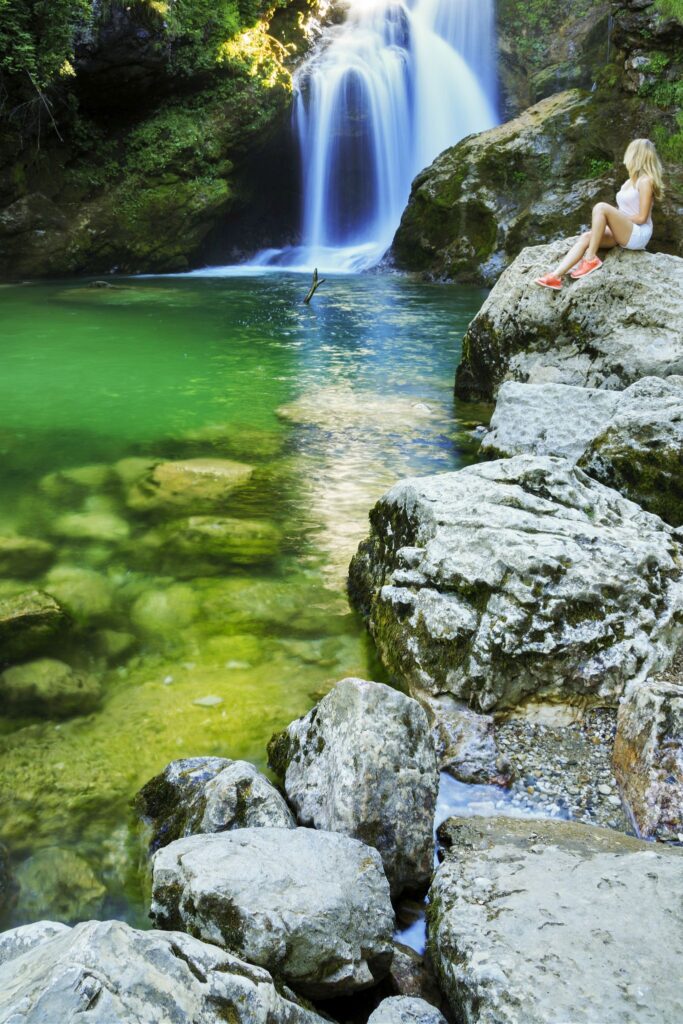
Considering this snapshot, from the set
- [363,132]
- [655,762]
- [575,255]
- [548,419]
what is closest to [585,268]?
[575,255]

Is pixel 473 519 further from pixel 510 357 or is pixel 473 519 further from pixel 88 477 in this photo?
pixel 510 357

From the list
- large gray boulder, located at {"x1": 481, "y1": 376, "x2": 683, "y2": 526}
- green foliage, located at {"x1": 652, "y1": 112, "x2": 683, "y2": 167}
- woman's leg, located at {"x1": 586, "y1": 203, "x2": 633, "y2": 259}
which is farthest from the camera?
green foliage, located at {"x1": 652, "y1": 112, "x2": 683, "y2": 167}

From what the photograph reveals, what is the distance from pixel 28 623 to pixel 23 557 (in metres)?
0.83

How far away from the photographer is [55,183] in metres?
17.1

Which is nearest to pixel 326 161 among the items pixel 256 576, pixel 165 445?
pixel 165 445

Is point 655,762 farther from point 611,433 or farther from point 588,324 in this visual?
point 588,324

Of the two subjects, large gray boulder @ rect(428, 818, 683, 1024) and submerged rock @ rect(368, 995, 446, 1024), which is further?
submerged rock @ rect(368, 995, 446, 1024)

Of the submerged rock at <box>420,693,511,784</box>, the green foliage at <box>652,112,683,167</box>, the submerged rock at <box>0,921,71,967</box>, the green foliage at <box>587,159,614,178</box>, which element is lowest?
the submerged rock at <box>420,693,511,784</box>

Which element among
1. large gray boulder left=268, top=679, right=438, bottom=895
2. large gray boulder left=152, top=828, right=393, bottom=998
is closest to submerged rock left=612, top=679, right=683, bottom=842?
large gray boulder left=268, top=679, right=438, bottom=895

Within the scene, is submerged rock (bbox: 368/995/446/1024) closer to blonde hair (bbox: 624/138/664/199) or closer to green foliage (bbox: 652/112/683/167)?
blonde hair (bbox: 624/138/664/199)

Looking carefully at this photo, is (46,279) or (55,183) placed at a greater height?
(55,183)

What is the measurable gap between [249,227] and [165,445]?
16.0 m

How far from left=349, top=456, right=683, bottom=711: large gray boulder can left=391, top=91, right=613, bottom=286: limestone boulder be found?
1334 cm

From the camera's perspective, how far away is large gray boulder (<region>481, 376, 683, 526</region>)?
14.6ft
